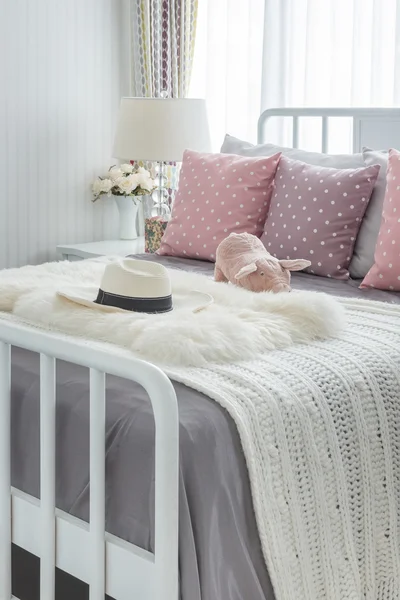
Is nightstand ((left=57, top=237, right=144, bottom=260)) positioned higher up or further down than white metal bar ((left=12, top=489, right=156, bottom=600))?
→ higher up

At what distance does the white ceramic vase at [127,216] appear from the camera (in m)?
3.71

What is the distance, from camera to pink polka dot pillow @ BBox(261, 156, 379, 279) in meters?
2.48

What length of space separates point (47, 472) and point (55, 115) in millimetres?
2517

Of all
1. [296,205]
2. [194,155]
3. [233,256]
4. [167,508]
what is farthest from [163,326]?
[194,155]

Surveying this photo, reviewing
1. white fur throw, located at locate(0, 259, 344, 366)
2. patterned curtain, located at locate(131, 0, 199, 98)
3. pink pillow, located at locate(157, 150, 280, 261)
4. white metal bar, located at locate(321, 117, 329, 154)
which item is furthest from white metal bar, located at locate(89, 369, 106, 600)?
patterned curtain, located at locate(131, 0, 199, 98)

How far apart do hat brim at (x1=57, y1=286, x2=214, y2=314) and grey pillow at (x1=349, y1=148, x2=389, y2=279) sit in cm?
67

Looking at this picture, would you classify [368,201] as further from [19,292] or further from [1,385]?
[1,385]

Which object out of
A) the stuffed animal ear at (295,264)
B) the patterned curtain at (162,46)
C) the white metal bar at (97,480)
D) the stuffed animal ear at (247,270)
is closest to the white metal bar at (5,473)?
the white metal bar at (97,480)

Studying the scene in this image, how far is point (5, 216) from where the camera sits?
11.5 ft

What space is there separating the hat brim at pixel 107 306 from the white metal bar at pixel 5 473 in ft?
1.19

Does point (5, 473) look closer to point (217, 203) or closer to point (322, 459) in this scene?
point (322, 459)

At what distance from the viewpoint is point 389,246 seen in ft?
7.54

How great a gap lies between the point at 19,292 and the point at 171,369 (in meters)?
0.63

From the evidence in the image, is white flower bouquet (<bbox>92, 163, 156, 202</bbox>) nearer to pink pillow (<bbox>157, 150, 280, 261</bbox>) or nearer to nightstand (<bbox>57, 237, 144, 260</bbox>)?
nightstand (<bbox>57, 237, 144, 260</bbox>)
